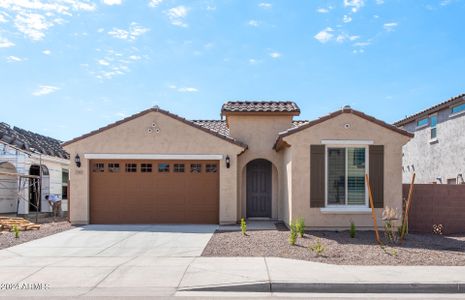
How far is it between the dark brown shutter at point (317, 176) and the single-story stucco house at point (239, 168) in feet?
0.10

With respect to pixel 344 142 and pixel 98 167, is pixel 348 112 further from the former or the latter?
pixel 98 167

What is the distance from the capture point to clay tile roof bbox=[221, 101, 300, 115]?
50.7ft

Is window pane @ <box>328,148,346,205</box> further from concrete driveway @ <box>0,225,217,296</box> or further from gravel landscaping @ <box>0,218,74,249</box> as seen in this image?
gravel landscaping @ <box>0,218,74,249</box>

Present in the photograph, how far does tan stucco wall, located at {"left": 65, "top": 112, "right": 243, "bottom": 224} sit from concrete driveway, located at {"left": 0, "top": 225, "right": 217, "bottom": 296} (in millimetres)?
1849

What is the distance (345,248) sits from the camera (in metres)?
9.86

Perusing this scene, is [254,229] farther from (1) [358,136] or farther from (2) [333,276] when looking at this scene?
(2) [333,276]

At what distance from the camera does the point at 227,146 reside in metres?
14.4

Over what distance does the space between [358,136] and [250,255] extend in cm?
563

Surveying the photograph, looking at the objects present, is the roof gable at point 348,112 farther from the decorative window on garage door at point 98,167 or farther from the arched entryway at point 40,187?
the arched entryway at point 40,187

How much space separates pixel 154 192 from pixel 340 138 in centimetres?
664

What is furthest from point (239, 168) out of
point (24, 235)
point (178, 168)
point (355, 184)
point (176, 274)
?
point (176, 274)

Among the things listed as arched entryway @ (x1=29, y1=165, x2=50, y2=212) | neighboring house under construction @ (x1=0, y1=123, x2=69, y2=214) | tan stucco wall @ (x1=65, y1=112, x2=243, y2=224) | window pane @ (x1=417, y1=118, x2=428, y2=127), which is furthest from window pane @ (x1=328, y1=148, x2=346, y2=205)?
arched entryway @ (x1=29, y1=165, x2=50, y2=212)

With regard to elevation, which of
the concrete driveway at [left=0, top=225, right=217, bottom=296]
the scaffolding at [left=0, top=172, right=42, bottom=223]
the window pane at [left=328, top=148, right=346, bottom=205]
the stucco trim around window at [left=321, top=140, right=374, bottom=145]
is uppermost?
the stucco trim around window at [left=321, top=140, right=374, bottom=145]

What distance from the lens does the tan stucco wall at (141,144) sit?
14.4 m
